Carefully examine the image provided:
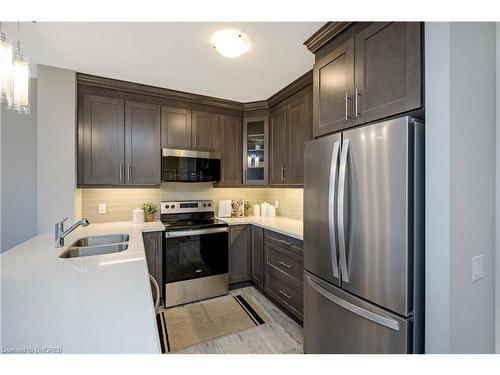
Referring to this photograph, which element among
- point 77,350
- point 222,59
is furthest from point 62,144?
point 77,350

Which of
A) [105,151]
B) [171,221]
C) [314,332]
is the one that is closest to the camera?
[314,332]

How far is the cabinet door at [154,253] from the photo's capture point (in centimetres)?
252

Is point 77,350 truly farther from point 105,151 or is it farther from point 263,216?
point 263,216

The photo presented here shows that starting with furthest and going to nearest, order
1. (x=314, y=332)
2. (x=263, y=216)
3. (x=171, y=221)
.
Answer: (x=263, y=216) → (x=171, y=221) → (x=314, y=332)

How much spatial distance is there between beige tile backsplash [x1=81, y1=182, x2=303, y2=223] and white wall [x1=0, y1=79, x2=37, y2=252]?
46cm

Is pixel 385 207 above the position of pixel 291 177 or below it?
below

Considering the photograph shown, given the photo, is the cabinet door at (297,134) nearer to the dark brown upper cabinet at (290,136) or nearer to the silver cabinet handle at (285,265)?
the dark brown upper cabinet at (290,136)

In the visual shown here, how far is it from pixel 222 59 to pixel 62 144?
5.87 ft

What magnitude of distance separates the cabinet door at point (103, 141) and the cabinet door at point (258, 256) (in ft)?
5.56

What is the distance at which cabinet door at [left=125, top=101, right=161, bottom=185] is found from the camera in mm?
2688

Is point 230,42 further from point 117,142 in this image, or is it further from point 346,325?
point 346,325

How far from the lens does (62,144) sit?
7.65ft

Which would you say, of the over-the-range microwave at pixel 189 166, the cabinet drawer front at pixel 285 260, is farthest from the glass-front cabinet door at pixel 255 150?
the cabinet drawer front at pixel 285 260

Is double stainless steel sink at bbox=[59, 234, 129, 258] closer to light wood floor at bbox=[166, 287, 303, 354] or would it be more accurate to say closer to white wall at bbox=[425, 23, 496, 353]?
light wood floor at bbox=[166, 287, 303, 354]
